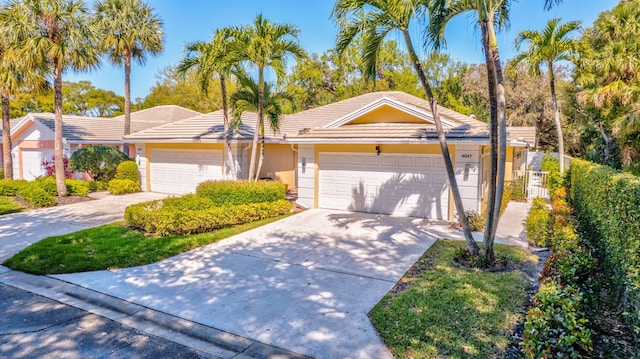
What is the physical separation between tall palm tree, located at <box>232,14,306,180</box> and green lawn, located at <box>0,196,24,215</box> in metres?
9.31

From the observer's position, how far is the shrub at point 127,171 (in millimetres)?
17906

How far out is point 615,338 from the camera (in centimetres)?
455

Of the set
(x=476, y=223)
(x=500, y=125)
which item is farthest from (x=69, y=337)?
(x=476, y=223)

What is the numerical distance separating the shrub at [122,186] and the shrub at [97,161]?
158cm

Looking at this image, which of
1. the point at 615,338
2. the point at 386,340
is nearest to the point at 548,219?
the point at 615,338

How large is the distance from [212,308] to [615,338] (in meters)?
5.09

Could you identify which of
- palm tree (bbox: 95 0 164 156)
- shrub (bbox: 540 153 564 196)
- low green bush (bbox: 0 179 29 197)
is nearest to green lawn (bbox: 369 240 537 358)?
shrub (bbox: 540 153 564 196)

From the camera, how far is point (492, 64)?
6363 millimetres

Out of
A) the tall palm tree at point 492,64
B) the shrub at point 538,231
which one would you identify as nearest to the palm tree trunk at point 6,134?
the tall palm tree at point 492,64

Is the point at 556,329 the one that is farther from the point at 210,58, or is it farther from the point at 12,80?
the point at 12,80

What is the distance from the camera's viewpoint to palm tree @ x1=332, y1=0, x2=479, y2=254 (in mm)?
6945

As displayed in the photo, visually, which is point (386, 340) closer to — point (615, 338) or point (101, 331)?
point (615, 338)

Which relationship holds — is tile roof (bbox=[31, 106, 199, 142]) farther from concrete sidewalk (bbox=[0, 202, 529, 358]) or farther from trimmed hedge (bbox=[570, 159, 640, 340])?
trimmed hedge (bbox=[570, 159, 640, 340])

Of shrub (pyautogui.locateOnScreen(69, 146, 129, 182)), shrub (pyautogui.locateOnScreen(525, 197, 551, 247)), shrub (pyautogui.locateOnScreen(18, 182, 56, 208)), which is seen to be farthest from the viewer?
shrub (pyautogui.locateOnScreen(69, 146, 129, 182))
